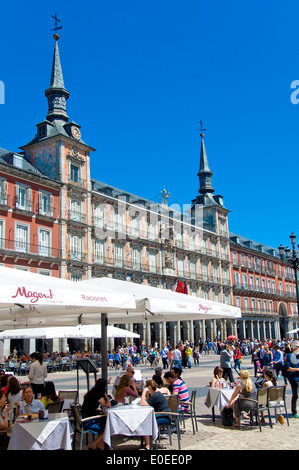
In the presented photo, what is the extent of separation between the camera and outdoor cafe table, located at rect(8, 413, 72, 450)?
19.1 ft

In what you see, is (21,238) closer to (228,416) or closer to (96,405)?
(228,416)

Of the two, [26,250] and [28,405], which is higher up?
[26,250]

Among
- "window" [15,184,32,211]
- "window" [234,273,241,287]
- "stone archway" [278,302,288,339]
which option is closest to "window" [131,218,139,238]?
"window" [15,184,32,211]

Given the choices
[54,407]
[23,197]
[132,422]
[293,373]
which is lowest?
[132,422]

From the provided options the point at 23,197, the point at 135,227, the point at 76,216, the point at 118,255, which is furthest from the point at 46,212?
the point at 135,227

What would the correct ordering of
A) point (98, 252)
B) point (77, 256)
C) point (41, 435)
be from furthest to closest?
point (98, 252), point (77, 256), point (41, 435)

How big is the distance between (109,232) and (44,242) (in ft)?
26.4

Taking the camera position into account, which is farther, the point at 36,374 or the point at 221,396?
the point at 36,374

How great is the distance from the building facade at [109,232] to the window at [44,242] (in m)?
0.08

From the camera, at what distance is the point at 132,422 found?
22.0 feet

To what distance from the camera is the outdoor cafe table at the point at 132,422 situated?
659 centimetres

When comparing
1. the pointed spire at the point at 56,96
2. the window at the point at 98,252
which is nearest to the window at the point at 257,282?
the window at the point at 98,252
